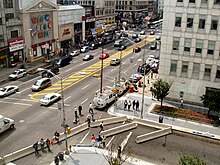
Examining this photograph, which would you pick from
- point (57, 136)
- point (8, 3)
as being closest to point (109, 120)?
point (57, 136)

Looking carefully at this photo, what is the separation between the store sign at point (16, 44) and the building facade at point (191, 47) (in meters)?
35.2

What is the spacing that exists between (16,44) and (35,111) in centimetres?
2897

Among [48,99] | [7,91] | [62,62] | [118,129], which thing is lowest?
[118,129]

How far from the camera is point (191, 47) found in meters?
43.9

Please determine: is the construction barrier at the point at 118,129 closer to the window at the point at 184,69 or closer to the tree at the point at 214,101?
the tree at the point at 214,101

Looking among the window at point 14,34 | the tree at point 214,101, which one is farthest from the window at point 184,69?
the window at point 14,34

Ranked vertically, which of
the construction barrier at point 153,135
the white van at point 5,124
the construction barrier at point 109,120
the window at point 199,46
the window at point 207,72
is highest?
the window at point 199,46

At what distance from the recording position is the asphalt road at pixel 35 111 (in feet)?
110

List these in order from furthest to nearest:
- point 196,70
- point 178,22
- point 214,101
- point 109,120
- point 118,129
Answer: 1. point 196,70
2. point 178,22
3. point 214,101
4. point 109,120
5. point 118,129

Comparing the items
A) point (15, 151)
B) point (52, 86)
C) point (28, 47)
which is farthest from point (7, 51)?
point (15, 151)

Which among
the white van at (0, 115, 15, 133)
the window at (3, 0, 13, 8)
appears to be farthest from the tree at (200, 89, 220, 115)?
the window at (3, 0, 13, 8)

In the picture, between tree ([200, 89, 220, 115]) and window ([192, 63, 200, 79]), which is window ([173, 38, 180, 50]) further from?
tree ([200, 89, 220, 115])

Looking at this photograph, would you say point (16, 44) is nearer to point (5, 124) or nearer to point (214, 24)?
point (5, 124)

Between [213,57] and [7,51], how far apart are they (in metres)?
43.7
